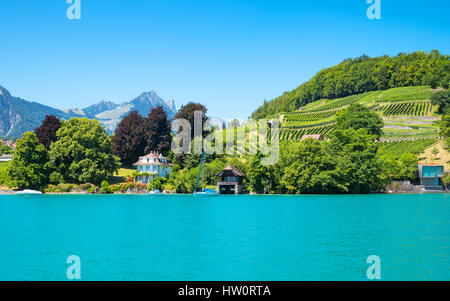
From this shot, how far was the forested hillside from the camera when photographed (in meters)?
133

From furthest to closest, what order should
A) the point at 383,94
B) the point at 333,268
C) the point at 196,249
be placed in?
the point at 383,94, the point at 196,249, the point at 333,268

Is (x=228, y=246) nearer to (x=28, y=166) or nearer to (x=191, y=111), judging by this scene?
(x=28, y=166)

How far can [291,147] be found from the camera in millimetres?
64562

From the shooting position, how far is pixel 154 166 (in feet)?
239

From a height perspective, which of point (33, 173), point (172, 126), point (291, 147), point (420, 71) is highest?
point (420, 71)

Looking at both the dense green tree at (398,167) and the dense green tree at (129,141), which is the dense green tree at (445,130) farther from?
the dense green tree at (129,141)

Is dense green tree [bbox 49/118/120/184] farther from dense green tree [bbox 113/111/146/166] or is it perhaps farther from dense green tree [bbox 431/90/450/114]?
dense green tree [bbox 431/90/450/114]

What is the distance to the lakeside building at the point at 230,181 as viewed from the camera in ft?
218

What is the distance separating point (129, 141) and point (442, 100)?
7604 cm

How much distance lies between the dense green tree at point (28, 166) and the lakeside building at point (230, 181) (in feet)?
92.5

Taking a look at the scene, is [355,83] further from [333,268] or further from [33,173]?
[333,268]

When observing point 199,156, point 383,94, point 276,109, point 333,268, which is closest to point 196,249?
point 333,268

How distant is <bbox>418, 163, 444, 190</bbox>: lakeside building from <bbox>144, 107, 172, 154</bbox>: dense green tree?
148 ft

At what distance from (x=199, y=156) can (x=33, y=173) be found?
26.6 m
